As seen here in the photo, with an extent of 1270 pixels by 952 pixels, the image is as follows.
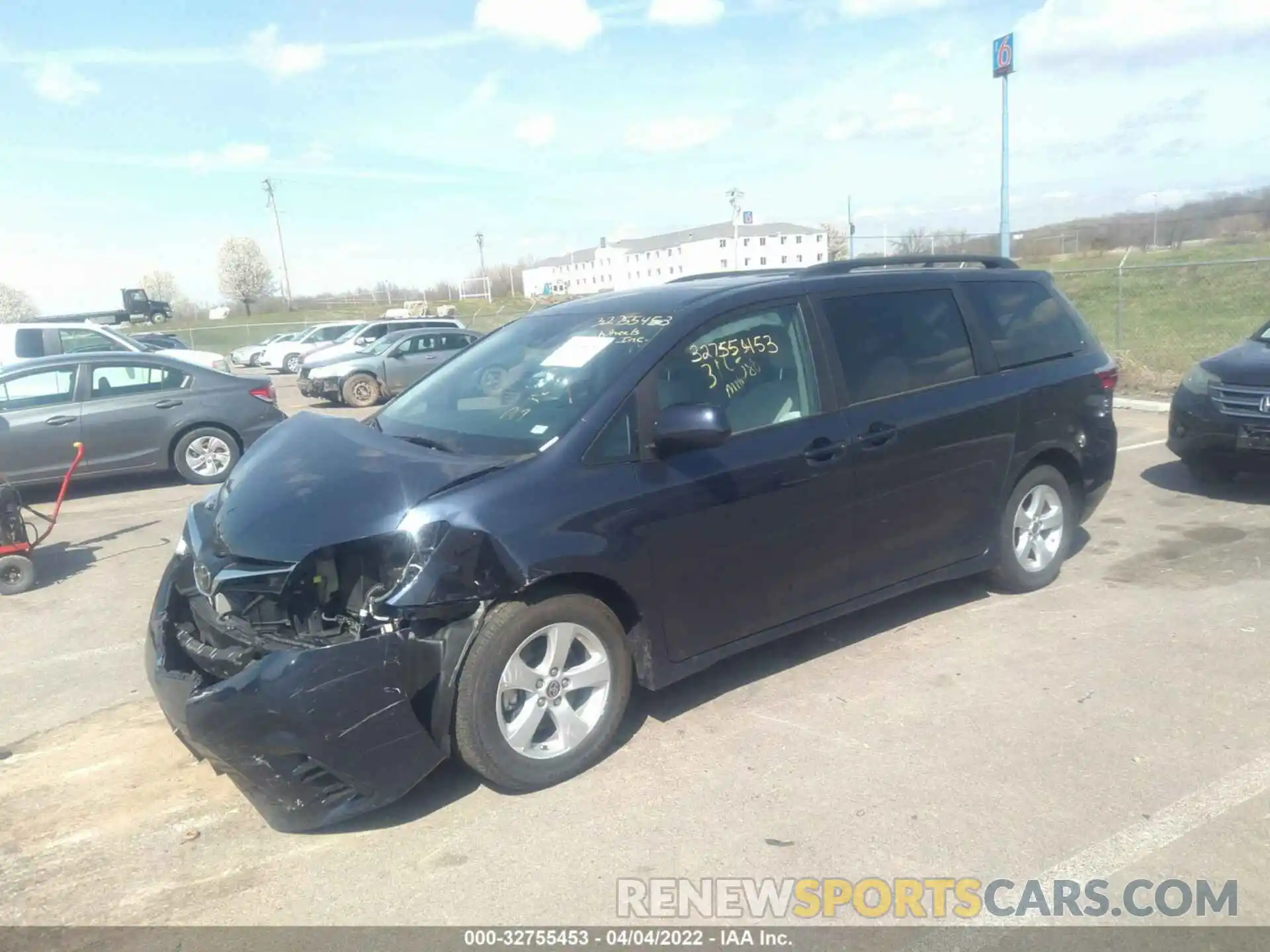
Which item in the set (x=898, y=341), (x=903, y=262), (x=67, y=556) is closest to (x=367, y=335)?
(x=67, y=556)

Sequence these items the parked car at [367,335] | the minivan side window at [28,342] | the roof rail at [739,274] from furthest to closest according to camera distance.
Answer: the parked car at [367,335]
the minivan side window at [28,342]
the roof rail at [739,274]

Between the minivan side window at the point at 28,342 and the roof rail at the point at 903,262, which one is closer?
the roof rail at the point at 903,262

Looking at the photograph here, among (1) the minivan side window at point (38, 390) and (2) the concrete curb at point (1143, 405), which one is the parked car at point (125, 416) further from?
(2) the concrete curb at point (1143, 405)

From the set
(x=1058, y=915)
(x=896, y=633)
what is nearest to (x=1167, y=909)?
(x=1058, y=915)

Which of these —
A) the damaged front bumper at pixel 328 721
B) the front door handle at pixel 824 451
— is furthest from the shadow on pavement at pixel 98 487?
the front door handle at pixel 824 451

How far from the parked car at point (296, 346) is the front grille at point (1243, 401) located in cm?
2790

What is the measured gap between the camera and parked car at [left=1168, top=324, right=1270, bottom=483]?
713 cm

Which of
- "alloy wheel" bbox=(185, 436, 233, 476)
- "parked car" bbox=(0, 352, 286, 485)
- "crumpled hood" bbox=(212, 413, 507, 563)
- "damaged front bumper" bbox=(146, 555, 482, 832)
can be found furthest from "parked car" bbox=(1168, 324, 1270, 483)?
"alloy wheel" bbox=(185, 436, 233, 476)

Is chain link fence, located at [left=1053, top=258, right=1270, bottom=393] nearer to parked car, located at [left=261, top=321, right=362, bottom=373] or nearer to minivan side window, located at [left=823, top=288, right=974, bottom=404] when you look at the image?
minivan side window, located at [left=823, top=288, right=974, bottom=404]

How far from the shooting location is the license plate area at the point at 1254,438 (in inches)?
278

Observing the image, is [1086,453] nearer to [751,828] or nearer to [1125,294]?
[751,828]

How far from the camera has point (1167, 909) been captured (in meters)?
2.86

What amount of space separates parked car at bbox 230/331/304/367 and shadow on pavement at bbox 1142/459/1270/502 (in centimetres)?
3424

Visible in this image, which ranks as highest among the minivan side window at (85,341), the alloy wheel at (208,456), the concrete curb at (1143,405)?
the minivan side window at (85,341)
